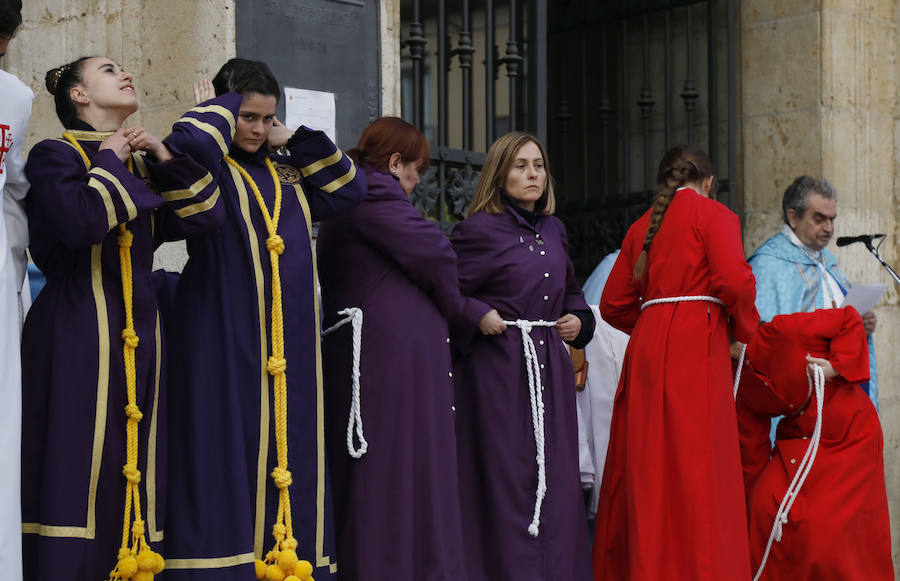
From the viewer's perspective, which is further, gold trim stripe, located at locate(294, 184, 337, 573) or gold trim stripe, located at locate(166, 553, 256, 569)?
gold trim stripe, located at locate(294, 184, 337, 573)

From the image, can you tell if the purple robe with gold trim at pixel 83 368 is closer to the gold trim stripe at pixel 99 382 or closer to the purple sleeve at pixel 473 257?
the gold trim stripe at pixel 99 382

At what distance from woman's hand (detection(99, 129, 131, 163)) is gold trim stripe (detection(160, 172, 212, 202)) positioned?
16 cm

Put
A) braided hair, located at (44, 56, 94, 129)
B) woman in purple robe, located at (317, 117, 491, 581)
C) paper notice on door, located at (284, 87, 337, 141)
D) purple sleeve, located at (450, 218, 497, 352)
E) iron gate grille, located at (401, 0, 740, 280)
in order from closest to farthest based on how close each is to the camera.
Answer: braided hair, located at (44, 56, 94, 129), woman in purple robe, located at (317, 117, 491, 581), purple sleeve, located at (450, 218, 497, 352), paper notice on door, located at (284, 87, 337, 141), iron gate grille, located at (401, 0, 740, 280)

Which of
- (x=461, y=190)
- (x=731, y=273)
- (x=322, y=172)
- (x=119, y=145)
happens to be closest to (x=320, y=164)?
(x=322, y=172)

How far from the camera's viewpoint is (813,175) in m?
7.82

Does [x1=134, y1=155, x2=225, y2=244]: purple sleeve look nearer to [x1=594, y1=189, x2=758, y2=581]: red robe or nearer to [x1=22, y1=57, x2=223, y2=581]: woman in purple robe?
[x1=22, y1=57, x2=223, y2=581]: woman in purple robe

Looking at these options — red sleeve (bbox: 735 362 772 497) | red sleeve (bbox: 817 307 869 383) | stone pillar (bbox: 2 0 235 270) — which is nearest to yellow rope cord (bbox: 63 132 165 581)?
stone pillar (bbox: 2 0 235 270)

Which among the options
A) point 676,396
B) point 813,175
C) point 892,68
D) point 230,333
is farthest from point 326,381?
point 892,68

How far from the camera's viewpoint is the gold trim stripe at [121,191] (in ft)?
12.5

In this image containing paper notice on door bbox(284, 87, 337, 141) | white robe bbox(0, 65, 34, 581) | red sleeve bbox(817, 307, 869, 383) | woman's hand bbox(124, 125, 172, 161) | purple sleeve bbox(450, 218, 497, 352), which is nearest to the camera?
white robe bbox(0, 65, 34, 581)

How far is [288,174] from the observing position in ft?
14.5

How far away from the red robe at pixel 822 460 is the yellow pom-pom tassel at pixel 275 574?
2518mm

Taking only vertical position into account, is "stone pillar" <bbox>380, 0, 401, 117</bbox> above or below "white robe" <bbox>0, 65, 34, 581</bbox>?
above

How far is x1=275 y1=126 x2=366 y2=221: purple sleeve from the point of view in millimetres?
4426
